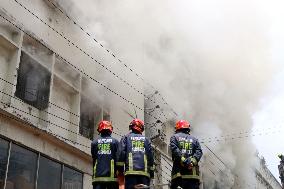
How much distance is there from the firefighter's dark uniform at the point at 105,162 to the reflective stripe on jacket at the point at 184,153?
41.5 inches

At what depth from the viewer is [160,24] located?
693 inches

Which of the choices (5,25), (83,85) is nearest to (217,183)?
(83,85)

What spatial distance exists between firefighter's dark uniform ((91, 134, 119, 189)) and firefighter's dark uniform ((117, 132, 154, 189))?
197mm

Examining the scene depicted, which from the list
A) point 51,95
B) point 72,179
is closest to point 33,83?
point 51,95

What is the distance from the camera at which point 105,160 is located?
6801mm

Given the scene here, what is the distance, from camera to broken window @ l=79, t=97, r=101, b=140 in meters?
14.1

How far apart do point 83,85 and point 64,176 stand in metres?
3.62

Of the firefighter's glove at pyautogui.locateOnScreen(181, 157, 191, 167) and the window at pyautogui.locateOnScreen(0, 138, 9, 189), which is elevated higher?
the window at pyautogui.locateOnScreen(0, 138, 9, 189)

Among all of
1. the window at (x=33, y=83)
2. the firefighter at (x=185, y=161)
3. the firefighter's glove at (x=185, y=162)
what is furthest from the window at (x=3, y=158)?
the firefighter's glove at (x=185, y=162)

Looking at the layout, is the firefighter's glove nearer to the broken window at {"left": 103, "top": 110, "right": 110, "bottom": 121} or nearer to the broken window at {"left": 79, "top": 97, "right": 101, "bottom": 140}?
the broken window at {"left": 79, "top": 97, "right": 101, "bottom": 140}

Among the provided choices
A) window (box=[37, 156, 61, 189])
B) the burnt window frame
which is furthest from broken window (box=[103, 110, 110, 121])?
window (box=[37, 156, 61, 189])

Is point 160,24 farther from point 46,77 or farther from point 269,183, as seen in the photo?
point 269,183

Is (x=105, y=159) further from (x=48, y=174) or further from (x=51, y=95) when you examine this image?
(x=51, y=95)

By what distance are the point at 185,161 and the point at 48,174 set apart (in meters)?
5.69
